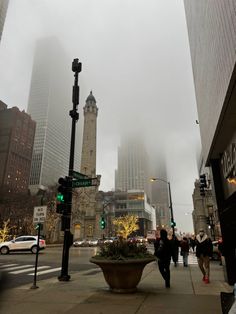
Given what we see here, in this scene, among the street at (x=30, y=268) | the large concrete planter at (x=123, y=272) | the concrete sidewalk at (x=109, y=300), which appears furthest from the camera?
the street at (x=30, y=268)

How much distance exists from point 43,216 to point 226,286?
709 cm

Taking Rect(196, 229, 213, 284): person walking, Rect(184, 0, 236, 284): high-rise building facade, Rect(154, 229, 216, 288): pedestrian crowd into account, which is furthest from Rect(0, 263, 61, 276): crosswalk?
Rect(184, 0, 236, 284): high-rise building facade

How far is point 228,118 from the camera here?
324 inches

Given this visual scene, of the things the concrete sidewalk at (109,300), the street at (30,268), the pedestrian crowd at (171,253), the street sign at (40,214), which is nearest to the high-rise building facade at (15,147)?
the street at (30,268)

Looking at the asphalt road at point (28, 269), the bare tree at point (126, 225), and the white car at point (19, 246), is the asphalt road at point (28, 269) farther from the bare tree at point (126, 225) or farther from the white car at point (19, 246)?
the bare tree at point (126, 225)

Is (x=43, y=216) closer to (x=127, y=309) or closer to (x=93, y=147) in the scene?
(x=127, y=309)

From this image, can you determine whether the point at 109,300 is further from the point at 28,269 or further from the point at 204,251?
the point at 28,269

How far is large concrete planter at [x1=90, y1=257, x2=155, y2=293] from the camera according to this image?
7.56m

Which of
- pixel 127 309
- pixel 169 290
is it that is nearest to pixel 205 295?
pixel 169 290

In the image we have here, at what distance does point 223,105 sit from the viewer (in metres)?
→ 7.36

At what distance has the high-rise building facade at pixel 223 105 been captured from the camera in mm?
6413

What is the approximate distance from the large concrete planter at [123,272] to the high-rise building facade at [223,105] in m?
4.06

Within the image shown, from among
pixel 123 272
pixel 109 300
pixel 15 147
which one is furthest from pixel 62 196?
pixel 15 147

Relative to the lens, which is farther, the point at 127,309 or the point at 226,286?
the point at 226,286
